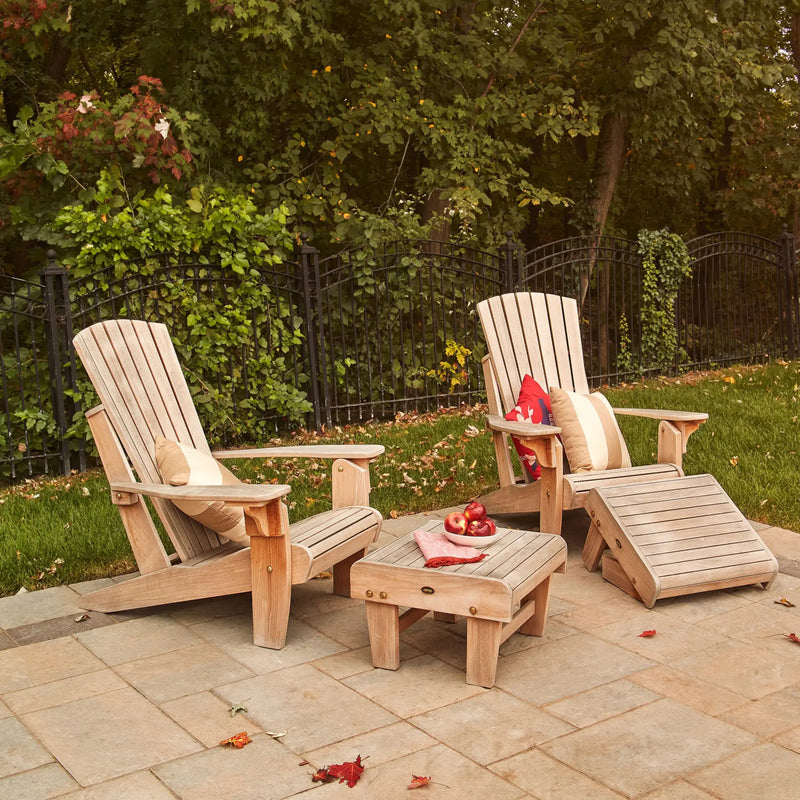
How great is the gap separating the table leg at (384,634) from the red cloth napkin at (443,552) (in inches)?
8.5

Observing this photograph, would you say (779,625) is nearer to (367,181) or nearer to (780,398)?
(780,398)

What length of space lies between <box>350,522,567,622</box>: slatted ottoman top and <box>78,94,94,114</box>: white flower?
18.9 ft

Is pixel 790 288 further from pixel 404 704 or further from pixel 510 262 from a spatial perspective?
pixel 404 704

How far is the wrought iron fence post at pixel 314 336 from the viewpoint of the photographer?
7859 millimetres

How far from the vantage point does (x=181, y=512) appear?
12.6 feet

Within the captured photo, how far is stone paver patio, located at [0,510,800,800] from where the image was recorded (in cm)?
256

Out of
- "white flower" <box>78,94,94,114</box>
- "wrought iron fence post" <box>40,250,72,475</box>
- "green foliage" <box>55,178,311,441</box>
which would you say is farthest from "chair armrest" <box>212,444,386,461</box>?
"white flower" <box>78,94,94,114</box>

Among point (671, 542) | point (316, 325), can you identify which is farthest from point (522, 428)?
point (316, 325)

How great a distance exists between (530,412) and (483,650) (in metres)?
1.99

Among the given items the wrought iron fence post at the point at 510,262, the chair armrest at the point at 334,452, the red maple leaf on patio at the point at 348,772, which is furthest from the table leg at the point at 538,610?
the wrought iron fence post at the point at 510,262

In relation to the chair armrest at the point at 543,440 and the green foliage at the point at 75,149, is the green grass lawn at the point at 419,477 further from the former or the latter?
the green foliage at the point at 75,149

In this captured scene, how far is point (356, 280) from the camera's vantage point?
835 cm

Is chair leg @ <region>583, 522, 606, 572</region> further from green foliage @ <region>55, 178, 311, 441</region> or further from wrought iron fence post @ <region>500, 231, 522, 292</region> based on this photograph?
wrought iron fence post @ <region>500, 231, 522, 292</region>

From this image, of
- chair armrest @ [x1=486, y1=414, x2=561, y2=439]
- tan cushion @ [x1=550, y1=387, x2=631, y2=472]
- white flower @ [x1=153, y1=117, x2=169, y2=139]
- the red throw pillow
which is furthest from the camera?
white flower @ [x1=153, y1=117, x2=169, y2=139]
